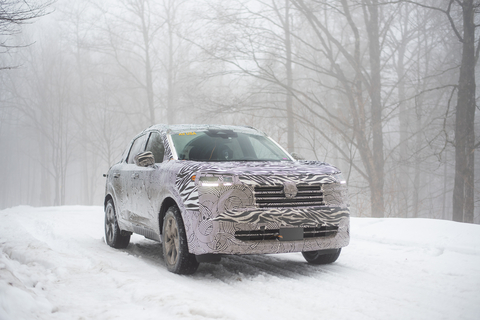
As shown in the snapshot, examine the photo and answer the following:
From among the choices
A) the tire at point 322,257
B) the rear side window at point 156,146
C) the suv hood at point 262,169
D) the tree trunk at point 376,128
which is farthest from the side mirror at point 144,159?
the tree trunk at point 376,128

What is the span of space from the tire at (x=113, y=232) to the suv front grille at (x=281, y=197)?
3.70 m

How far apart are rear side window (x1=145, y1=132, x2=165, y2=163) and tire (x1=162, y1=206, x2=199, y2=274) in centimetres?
109

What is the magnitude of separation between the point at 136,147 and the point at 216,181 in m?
3.27

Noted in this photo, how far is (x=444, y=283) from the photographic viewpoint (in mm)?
4836

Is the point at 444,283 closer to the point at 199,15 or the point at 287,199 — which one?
the point at 287,199

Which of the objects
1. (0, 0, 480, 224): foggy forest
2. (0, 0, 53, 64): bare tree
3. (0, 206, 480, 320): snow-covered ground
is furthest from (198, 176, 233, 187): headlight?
(0, 0, 480, 224): foggy forest

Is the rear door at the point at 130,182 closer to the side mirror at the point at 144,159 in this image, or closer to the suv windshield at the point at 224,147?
the side mirror at the point at 144,159

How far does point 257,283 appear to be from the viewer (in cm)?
482

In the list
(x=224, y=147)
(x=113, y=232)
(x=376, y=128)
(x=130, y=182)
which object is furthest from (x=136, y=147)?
(x=376, y=128)

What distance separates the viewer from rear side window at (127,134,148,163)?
24.2ft

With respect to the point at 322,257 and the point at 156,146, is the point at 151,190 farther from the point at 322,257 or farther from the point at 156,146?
the point at 322,257

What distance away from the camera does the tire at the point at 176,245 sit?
16.8 feet

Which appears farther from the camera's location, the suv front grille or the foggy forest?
the foggy forest

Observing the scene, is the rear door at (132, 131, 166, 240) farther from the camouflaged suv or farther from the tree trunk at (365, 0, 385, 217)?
the tree trunk at (365, 0, 385, 217)
